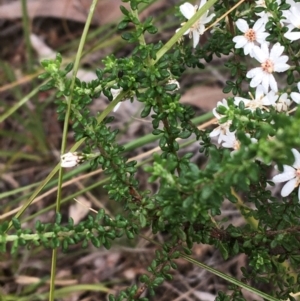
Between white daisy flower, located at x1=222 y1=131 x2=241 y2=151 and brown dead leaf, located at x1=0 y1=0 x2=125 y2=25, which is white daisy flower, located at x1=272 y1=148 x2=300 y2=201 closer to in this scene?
white daisy flower, located at x1=222 y1=131 x2=241 y2=151

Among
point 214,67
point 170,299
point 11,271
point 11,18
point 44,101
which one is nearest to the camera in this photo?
point 170,299

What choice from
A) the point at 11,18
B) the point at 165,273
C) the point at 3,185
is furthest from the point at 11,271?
the point at 11,18

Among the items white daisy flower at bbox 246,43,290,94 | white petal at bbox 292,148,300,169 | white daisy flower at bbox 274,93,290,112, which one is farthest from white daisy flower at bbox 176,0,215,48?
white petal at bbox 292,148,300,169

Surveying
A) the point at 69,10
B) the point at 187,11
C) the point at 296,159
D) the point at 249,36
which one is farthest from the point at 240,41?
the point at 69,10

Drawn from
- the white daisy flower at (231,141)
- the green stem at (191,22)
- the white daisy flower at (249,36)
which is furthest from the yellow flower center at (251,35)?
the white daisy flower at (231,141)

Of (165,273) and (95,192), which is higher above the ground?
(165,273)

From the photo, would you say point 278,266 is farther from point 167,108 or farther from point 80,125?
point 80,125

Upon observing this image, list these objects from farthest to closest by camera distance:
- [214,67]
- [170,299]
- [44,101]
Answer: [44,101], [214,67], [170,299]
